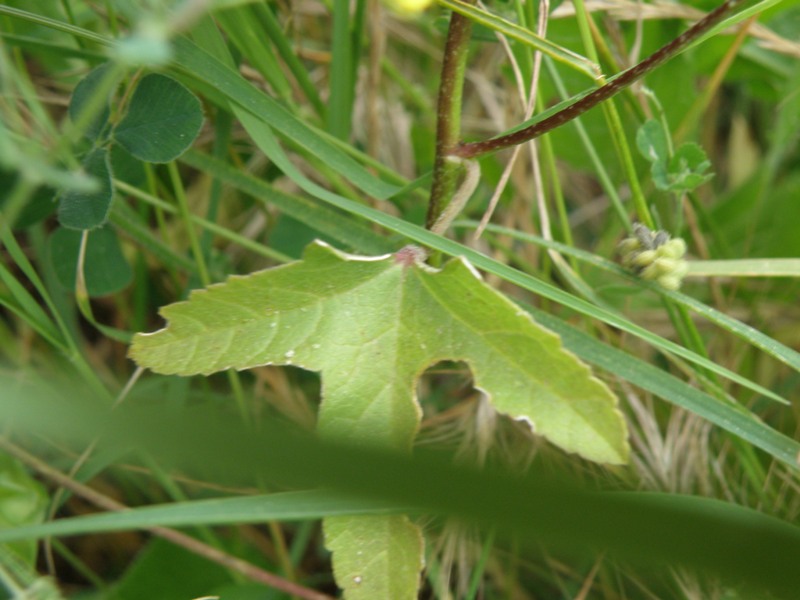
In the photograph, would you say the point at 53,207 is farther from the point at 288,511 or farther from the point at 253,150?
the point at 288,511

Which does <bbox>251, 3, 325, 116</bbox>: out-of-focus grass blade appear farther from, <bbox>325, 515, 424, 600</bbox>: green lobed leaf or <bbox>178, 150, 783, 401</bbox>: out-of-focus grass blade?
<bbox>325, 515, 424, 600</bbox>: green lobed leaf

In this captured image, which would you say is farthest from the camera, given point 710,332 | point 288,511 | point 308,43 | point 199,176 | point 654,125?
point 308,43

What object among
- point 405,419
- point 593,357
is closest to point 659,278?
point 593,357

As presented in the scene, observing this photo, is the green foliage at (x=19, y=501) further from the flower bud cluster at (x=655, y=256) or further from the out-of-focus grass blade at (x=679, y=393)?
the flower bud cluster at (x=655, y=256)

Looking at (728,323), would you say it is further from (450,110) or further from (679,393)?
(450,110)

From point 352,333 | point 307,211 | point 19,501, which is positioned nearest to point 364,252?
point 307,211

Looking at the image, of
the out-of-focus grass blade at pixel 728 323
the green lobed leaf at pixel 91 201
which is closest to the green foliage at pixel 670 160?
the out-of-focus grass blade at pixel 728 323
